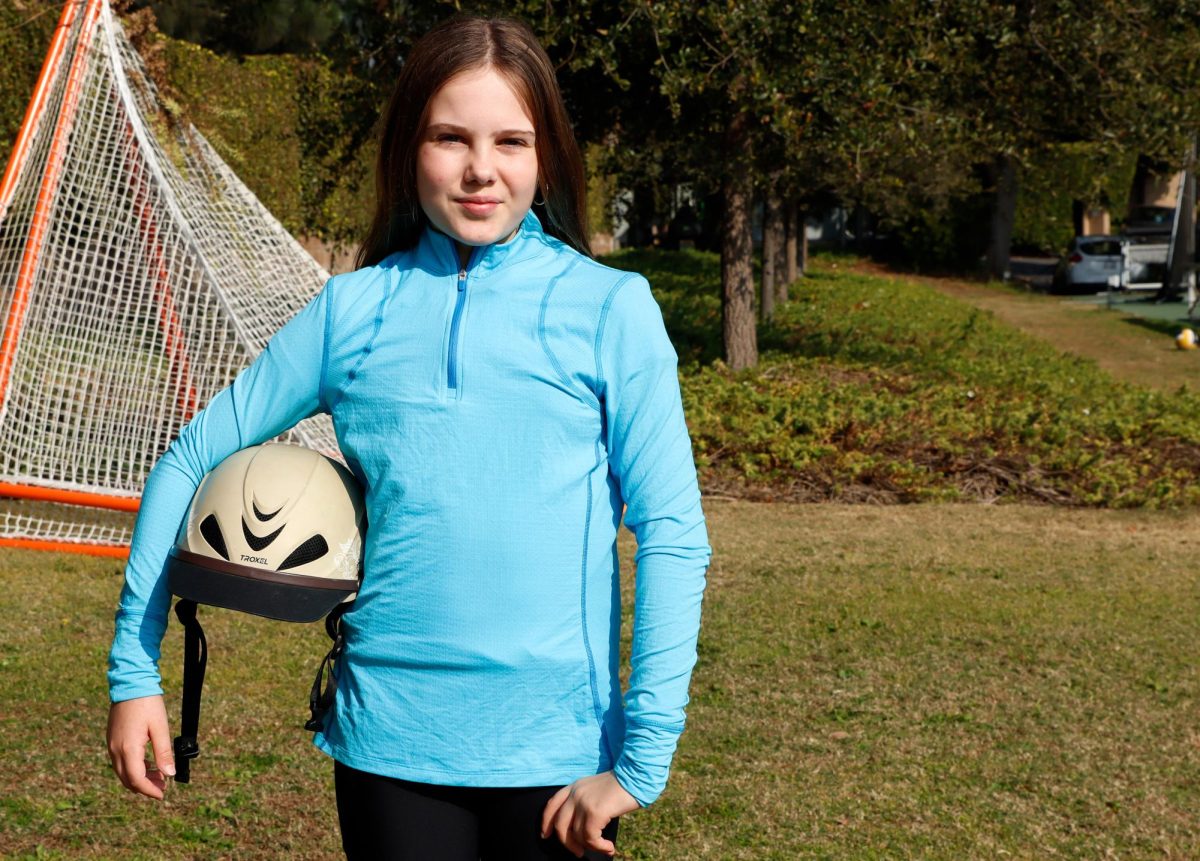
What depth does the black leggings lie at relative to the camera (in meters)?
2.07

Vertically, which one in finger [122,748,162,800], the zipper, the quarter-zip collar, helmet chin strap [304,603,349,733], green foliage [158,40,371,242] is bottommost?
finger [122,748,162,800]

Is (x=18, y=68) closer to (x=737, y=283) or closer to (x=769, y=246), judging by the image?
(x=737, y=283)

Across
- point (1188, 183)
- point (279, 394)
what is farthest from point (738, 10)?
point (1188, 183)

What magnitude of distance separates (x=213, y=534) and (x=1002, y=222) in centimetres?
3488

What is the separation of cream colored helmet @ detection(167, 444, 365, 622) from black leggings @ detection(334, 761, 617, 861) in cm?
29

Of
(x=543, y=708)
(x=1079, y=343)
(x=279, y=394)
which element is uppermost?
(x=279, y=394)

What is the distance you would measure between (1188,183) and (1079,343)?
8.86m

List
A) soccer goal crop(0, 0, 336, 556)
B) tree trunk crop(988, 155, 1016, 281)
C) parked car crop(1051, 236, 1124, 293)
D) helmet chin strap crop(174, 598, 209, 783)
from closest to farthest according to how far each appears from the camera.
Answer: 1. helmet chin strap crop(174, 598, 209, 783)
2. soccer goal crop(0, 0, 336, 556)
3. parked car crop(1051, 236, 1124, 293)
4. tree trunk crop(988, 155, 1016, 281)

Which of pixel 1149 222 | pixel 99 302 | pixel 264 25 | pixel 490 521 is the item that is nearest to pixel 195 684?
pixel 490 521

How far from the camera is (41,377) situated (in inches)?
300

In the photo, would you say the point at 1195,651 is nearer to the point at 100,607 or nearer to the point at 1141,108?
the point at 100,607

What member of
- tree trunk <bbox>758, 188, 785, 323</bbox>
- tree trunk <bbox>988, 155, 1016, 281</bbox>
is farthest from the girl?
tree trunk <bbox>988, 155, 1016, 281</bbox>

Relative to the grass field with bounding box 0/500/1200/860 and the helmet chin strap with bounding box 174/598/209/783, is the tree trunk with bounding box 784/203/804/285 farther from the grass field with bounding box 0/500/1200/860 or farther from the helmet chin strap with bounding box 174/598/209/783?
the helmet chin strap with bounding box 174/598/209/783

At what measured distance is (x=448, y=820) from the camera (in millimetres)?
2092
